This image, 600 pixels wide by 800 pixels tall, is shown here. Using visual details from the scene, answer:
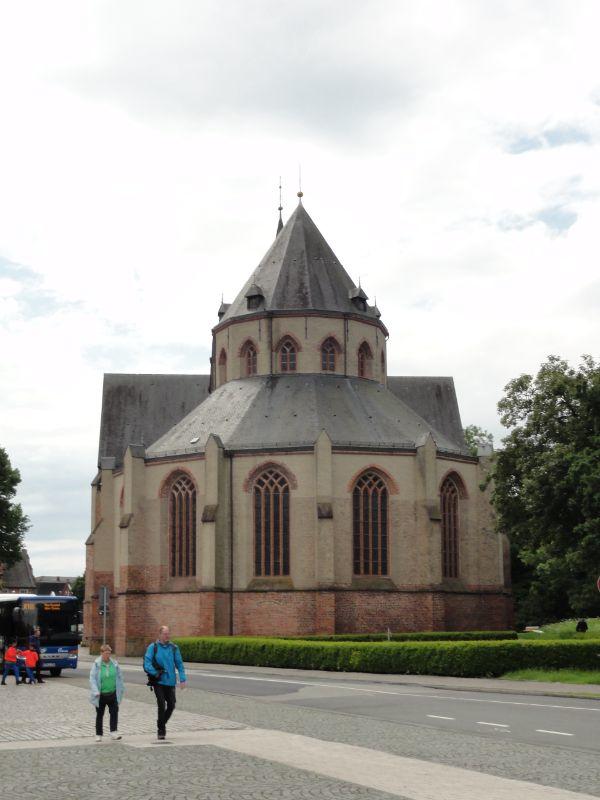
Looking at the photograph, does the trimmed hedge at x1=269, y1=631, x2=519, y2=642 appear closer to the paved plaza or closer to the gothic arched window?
the gothic arched window

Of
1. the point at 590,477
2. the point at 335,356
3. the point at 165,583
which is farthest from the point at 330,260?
the point at 590,477

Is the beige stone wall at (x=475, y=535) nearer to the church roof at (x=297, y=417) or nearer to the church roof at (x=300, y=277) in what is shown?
the church roof at (x=297, y=417)

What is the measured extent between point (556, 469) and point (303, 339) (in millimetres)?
23097

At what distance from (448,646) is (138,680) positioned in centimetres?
→ 917

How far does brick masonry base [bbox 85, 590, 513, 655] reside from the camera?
49719 millimetres

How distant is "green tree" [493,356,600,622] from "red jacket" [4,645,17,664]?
1753 cm

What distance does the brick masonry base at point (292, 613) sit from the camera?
49719 millimetres

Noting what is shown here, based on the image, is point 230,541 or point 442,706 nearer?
point 442,706

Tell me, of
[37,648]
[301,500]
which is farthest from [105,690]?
[301,500]

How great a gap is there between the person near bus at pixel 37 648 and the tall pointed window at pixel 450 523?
24.2m

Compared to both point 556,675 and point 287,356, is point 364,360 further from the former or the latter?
point 556,675

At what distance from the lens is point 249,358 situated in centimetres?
5953

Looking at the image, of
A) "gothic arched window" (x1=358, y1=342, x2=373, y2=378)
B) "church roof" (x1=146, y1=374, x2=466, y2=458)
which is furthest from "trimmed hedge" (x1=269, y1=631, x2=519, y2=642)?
"gothic arched window" (x1=358, y1=342, x2=373, y2=378)

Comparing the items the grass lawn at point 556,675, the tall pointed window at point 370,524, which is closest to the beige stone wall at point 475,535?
the tall pointed window at point 370,524
